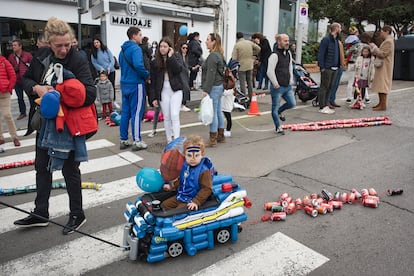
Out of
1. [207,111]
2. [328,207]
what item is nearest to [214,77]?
[207,111]

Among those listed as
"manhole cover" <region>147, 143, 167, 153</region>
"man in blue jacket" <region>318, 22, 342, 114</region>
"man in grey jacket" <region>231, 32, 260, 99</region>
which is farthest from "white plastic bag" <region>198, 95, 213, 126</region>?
"man in grey jacket" <region>231, 32, 260, 99</region>

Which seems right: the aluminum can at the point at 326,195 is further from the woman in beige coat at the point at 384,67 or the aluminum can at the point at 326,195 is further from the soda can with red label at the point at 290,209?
the woman in beige coat at the point at 384,67

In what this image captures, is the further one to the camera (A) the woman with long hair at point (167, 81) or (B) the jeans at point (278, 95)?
(B) the jeans at point (278, 95)

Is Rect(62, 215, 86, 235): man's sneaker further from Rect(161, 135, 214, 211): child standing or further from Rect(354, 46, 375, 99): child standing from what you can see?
Rect(354, 46, 375, 99): child standing

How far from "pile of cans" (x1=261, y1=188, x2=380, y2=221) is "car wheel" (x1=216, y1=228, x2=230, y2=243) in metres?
0.66

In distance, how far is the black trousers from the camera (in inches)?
152

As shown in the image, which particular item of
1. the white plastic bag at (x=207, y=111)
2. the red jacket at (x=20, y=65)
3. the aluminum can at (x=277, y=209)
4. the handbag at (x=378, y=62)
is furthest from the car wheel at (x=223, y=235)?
the handbag at (x=378, y=62)

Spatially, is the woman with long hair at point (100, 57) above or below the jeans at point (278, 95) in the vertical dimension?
above

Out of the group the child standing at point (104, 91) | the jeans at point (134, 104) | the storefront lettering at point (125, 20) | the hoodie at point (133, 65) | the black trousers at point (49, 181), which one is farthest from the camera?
the storefront lettering at point (125, 20)

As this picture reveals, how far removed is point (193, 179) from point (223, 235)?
605mm

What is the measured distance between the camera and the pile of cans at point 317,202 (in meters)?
4.22

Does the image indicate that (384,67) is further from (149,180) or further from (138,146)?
(149,180)

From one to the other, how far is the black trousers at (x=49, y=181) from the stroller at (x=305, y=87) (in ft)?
28.2

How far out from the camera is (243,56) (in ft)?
38.6
